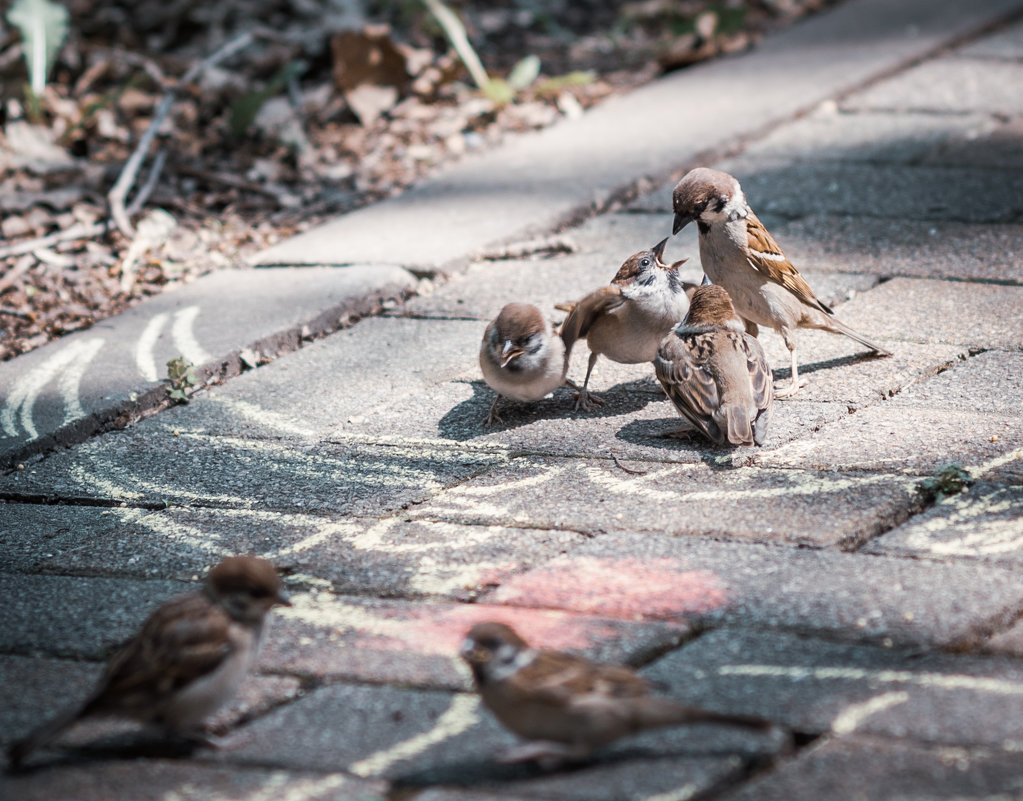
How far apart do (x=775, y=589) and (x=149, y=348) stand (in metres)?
3.11

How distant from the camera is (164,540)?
4020mm

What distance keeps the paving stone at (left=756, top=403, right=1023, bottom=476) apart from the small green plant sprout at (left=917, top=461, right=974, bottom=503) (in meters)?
0.09

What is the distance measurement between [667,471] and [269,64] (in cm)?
629

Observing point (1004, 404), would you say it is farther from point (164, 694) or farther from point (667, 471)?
point (164, 694)

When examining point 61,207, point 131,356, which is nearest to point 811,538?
point 131,356

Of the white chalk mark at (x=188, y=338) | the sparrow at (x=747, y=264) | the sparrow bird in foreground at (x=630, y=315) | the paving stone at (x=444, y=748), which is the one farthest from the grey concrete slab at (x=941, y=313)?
the paving stone at (x=444, y=748)

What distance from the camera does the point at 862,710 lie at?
282 centimetres

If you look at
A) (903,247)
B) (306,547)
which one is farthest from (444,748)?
(903,247)

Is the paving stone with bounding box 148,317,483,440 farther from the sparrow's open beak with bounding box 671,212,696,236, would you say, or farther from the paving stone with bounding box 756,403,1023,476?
the paving stone with bounding box 756,403,1023,476

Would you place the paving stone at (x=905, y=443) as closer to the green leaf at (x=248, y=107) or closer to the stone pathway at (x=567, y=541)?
the stone pathway at (x=567, y=541)

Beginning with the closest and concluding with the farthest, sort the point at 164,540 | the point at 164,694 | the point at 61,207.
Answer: the point at 164,694
the point at 164,540
the point at 61,207

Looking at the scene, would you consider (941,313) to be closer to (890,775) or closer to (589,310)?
(589,310)

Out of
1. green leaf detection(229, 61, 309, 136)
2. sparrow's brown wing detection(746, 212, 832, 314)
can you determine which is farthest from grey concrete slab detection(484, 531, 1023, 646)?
green leaf detection(229, 61, 309, 136)

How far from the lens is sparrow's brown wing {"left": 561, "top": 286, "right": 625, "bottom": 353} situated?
192 inches
